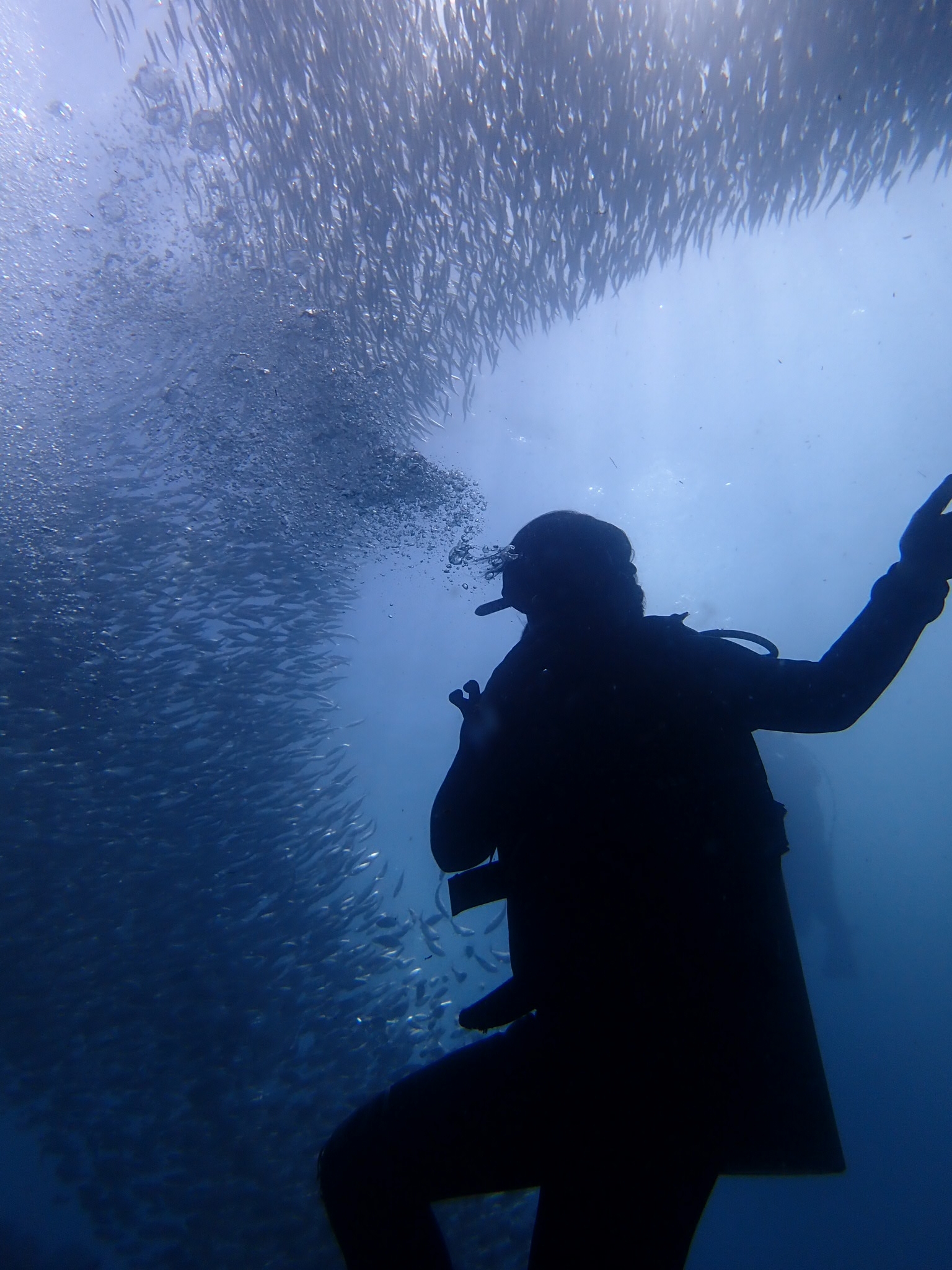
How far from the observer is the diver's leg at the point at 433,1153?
1.32 m

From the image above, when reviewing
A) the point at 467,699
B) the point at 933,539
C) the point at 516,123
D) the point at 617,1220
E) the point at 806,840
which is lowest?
the point at 617,1220

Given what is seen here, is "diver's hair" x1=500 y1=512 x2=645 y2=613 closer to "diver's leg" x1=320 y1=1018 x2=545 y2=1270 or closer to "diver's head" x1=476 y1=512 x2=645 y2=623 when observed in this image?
"diver's head" x1=476 y1=512 x2=645 y2=623

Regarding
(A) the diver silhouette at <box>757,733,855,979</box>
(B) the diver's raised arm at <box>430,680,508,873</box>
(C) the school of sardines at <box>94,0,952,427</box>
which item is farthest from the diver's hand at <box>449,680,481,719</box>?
(A) the diver silhouette at <box>757,733,855,979</box>

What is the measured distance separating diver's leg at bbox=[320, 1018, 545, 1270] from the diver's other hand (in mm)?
1529

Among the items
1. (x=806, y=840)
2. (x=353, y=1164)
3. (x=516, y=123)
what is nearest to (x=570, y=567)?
(x=353, y=1164)

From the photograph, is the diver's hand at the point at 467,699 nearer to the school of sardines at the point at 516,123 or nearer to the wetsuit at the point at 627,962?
the wetsuit at the point at 627,962

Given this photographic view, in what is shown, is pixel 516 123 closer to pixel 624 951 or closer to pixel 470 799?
pixel 470 799

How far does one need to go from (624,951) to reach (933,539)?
1.32 meters

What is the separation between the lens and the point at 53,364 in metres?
6.45

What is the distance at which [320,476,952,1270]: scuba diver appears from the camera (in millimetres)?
1182

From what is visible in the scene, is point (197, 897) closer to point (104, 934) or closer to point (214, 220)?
point (104, 934)

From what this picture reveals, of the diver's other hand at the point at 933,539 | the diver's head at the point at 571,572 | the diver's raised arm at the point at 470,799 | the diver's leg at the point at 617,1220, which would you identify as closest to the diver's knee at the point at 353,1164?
the diver's leg at the point at 617,1220

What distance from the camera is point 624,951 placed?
3.99 ft

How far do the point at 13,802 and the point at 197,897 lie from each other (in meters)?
2.54
